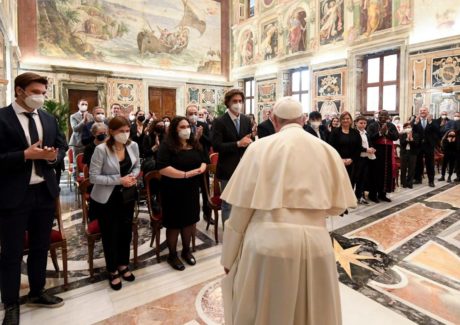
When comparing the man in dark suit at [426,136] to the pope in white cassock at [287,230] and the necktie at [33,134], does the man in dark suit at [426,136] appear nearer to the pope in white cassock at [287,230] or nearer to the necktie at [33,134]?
the pope in white cassock at [287,230]

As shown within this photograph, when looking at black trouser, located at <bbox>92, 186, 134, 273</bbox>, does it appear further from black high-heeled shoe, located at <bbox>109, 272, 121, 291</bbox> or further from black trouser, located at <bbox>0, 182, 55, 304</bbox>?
black trouser, located at <bbox>0, 182, 55, 304</bbox>

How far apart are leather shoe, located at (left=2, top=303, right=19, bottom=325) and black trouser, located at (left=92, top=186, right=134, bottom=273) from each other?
0.78 m

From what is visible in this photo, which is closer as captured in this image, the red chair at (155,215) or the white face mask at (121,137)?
the white face mask at (121,137)

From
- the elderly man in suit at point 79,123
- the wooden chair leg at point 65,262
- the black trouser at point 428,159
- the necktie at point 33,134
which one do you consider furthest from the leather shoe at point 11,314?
the black trouser at point 428,159

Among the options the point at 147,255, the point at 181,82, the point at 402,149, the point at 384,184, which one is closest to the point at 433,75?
the point at 402,149

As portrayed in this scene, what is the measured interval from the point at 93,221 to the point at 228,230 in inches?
81.4

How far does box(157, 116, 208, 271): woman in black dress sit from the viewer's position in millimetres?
3281

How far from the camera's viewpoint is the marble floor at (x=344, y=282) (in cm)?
260

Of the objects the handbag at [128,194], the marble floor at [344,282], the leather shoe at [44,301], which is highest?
the handbag at [128,194]

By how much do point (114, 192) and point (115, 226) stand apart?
0.32 metres

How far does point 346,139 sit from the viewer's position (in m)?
5.60

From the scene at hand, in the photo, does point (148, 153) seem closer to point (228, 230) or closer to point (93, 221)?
point (93, 221)

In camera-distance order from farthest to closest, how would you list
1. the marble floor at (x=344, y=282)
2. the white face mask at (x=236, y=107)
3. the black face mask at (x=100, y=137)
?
the black face mask at (x=100, y=137)
the white face mask at (x=236, y=107)
the marble floor at (x=344, y=282)

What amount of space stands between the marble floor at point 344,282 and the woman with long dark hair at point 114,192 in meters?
0.34
